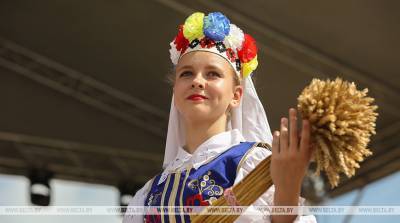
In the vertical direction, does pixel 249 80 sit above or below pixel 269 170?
above

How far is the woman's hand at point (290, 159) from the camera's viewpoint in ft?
4.78

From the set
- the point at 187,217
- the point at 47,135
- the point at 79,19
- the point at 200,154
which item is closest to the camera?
the point at 187,217

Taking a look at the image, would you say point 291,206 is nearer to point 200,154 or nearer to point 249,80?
point 200,154

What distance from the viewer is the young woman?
1.88 metres

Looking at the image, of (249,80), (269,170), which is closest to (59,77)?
(249,80)

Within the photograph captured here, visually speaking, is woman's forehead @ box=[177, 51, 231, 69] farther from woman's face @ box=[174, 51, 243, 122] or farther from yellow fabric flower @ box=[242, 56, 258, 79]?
yellow fabric flower @ box=[242, 56, 258, 79]

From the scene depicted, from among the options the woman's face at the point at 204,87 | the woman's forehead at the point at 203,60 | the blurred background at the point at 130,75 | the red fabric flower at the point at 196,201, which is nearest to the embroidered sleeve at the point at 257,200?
the red fabric flower at the point at 196,201

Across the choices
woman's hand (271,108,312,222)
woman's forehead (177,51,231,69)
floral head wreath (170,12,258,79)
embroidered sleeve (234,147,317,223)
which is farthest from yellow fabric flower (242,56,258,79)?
woman's hand (271,108,312,222)

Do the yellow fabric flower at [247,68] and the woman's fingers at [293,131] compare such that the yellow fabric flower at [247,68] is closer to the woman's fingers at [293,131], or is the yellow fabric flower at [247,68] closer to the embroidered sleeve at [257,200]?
the embroidered sleeve at [257,200]

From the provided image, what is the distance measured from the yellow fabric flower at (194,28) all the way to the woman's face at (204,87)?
0.26 feet

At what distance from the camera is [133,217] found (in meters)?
2.07

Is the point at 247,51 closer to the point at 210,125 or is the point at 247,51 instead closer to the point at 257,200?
the point at 210,125

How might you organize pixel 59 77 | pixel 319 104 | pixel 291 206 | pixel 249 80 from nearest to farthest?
pixel 319 104
pixel 291 206
pixel 249 80
pixel 59 77

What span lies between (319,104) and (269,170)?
9.1 inches
